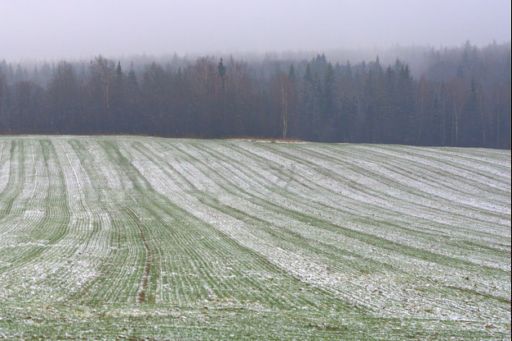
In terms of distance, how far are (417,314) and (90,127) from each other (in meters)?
93.4

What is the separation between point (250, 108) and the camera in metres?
99.2

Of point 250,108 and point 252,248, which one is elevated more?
point 250,108

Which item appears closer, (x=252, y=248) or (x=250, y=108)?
(x=252, y=248)

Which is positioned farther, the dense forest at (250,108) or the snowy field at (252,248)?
the dense forest at (250,108)

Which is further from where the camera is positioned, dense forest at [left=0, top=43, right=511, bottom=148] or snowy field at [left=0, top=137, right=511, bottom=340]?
dense forest at [left=0, top=43, right=511, bottom=148]

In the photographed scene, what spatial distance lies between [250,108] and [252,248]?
7716cm

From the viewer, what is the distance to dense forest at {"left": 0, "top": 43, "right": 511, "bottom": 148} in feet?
323

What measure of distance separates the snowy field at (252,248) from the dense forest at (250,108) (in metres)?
39.5

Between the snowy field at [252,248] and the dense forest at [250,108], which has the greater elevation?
the dense forest at [250,108]

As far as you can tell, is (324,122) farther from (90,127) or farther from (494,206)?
(494,206)

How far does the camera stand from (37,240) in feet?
79.2

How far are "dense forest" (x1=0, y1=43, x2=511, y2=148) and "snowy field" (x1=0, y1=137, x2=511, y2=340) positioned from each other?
39509 mm

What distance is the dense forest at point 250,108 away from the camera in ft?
323

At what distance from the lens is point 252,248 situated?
941 inches
